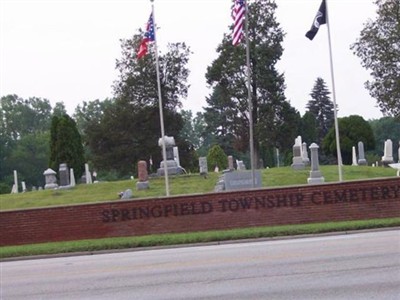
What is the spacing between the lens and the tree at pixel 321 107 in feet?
317

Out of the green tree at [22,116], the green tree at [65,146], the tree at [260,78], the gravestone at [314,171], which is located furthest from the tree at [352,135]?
the green tree at [22,116]

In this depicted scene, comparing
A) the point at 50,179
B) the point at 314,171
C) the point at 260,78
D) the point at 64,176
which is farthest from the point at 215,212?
the point at 260,78

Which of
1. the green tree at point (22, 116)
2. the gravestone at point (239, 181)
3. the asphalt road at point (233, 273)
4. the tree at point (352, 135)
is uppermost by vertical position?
the green tree at point (22, 116)

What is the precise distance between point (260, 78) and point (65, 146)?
16427 millimetres

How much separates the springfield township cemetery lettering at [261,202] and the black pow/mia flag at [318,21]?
777 centimetres

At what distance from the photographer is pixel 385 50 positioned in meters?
48.4

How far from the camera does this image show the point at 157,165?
66.5m

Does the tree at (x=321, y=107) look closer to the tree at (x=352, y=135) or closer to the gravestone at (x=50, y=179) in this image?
the tree at (x=352, y=135)

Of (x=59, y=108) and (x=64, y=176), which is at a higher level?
(x=59, y=108)

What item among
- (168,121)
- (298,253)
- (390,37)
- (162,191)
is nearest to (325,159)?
(168,121)

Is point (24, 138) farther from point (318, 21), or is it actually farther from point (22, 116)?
point (318, 21)

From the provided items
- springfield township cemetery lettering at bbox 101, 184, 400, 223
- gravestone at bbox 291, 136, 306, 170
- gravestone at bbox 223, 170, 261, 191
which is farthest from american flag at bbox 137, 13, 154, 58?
gravestone at bbox 291, 136, 306, 170

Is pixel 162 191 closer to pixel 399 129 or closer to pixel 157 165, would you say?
pixel 157 165

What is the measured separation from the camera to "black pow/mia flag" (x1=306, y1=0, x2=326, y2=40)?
2719cm
